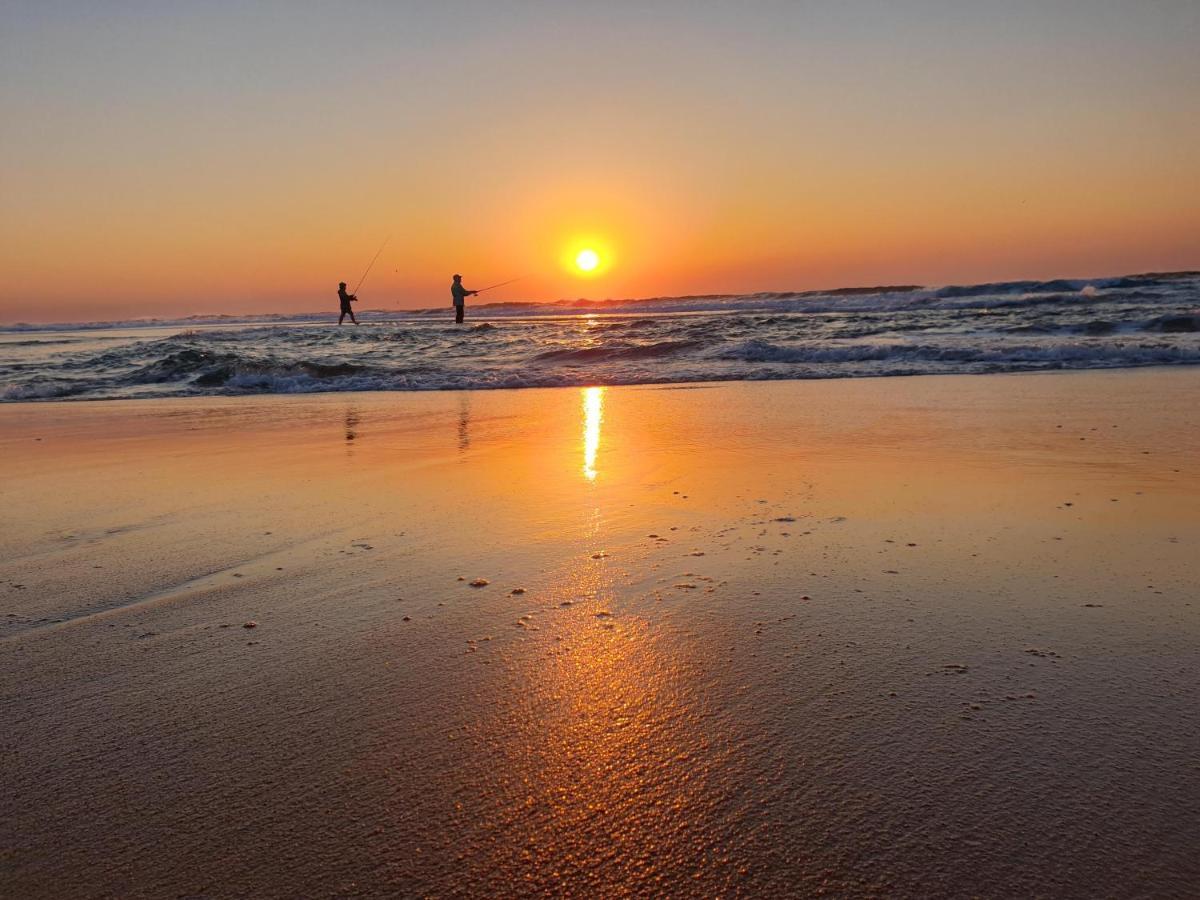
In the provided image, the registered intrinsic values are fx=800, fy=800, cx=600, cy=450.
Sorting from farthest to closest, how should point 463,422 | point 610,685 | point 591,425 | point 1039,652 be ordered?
1. point 463,422
2. point 591,425
3. point 1039,652
4. point 610,685

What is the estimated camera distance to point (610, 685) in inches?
74.0

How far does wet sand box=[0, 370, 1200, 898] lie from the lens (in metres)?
1.29

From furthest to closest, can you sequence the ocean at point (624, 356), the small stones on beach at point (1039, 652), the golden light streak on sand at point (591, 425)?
the ocean at point (624, 356) → the golden light streak on sand at point (591, 425) → the small stones on beach at point (1039, 652)

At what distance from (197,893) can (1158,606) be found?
2.47 m

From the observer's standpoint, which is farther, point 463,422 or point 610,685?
point 463,422

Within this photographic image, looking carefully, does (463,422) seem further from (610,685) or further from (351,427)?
(610,685)

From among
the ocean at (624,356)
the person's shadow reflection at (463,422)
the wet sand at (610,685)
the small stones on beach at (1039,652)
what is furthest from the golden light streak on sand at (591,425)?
the small stones on beach at (1039,652)

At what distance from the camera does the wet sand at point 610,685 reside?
50.9 inches

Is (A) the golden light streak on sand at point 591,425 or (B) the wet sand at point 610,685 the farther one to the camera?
(A) the golden light streak on sand at point 591,425

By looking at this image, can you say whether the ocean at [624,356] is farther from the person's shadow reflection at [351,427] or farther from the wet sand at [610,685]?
the wet sand at [610,685]

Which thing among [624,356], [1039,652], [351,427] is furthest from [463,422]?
[624,356]

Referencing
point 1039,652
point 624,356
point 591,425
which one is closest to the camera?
point 1039,652

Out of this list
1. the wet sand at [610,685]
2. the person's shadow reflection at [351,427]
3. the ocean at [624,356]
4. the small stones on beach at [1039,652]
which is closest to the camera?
the wet sand at [610,685]

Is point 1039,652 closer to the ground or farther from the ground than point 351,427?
farther from the ground
